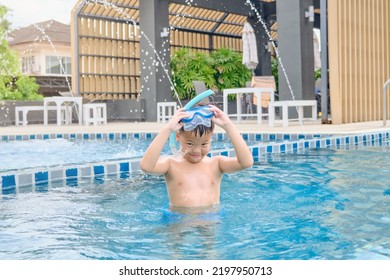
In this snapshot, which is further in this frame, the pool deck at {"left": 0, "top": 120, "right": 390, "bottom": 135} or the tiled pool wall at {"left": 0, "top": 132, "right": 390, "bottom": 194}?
the pool deck at {"left": 0, "top": 120, "right": 390, "bottom": 135}

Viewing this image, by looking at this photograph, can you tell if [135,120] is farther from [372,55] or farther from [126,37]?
[372,55]

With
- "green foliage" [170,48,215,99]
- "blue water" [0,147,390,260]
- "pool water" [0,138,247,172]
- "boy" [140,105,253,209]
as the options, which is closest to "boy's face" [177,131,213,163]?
"boy" [140,105,253,209]

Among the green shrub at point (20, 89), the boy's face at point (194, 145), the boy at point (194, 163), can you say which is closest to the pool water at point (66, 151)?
the boy at point (194, 163)

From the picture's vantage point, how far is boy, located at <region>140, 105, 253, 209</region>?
2459 millimetres

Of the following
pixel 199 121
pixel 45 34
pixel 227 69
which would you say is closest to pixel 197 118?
pixel 199 121

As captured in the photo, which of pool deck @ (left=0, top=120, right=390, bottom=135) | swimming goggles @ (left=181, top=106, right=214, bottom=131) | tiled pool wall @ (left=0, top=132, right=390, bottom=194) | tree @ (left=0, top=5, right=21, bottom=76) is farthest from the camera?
tree @ (left=0, top=5, right=21, bottom=76)

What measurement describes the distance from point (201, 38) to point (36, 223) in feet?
48.5

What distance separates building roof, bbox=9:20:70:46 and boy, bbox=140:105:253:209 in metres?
32.9

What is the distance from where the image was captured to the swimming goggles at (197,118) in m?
2.42

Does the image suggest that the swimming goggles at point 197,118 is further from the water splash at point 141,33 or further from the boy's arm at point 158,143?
the water splash at point 141,33

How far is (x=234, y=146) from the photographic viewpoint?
8.42 feet

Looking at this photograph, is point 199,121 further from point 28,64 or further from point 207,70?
point 28,64

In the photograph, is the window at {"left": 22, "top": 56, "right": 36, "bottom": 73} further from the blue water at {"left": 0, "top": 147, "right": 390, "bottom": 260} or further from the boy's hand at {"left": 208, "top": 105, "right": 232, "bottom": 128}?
the boy's hand at {"left": 208, "top": 105, "right": 232, "bottom": 128}
